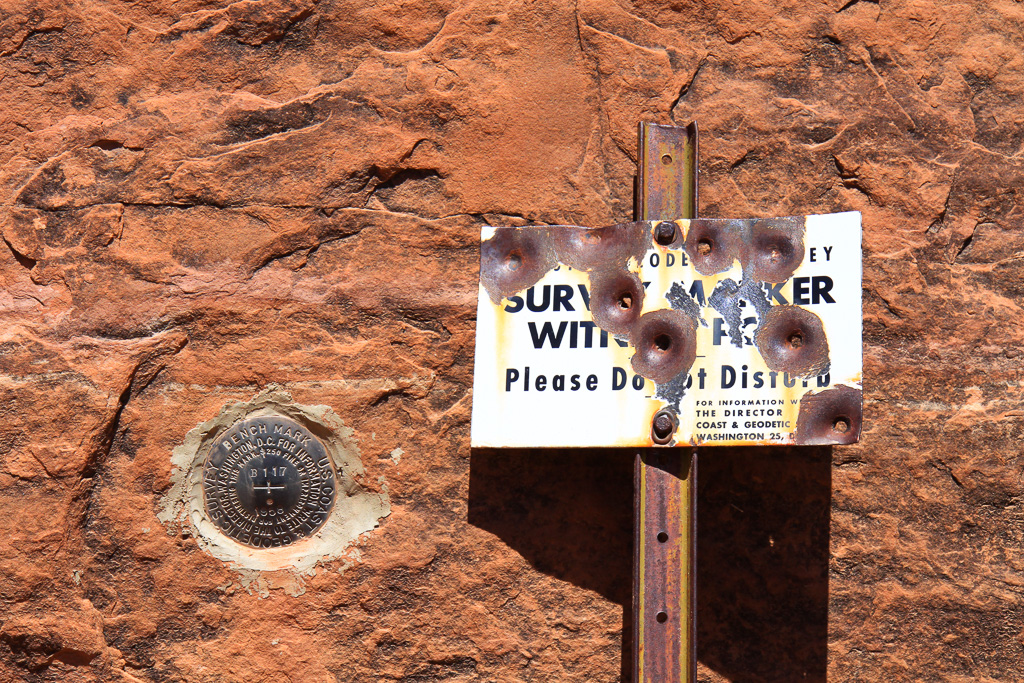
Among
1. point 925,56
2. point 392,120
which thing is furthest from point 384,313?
point 925,56

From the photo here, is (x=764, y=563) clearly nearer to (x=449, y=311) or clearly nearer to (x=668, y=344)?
(x=668, y=344)

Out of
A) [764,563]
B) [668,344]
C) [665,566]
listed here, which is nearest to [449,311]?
[668,344]

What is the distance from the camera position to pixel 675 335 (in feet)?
5.93

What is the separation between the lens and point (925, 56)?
2.05 metres

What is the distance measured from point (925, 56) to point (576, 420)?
1235mm

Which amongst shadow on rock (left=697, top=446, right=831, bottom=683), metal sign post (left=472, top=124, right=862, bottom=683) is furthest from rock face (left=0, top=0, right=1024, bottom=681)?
metal sign post (left=472, top=124, right=862, bottom=683)

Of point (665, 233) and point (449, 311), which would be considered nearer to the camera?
point (665, 233)

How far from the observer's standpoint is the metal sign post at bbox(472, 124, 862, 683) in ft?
5.79

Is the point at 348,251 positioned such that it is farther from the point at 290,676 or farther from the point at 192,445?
the point at 290,676

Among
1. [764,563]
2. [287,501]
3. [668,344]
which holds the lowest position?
[764,563]

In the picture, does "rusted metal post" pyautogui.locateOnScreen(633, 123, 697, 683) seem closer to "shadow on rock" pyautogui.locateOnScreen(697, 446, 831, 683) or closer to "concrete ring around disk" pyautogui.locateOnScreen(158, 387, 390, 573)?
"shadow on rock" pyautogui.locateOnScreen(697, 446, 831, 683)

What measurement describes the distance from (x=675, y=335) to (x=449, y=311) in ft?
1.78

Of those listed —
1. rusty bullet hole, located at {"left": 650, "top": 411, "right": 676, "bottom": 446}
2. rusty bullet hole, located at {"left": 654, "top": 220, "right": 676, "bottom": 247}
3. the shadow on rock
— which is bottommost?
the shadow on rock

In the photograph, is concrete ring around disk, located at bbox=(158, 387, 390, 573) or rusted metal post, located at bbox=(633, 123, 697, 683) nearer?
rusted metal post, located at bbox=(633, 123, 697, 683)
